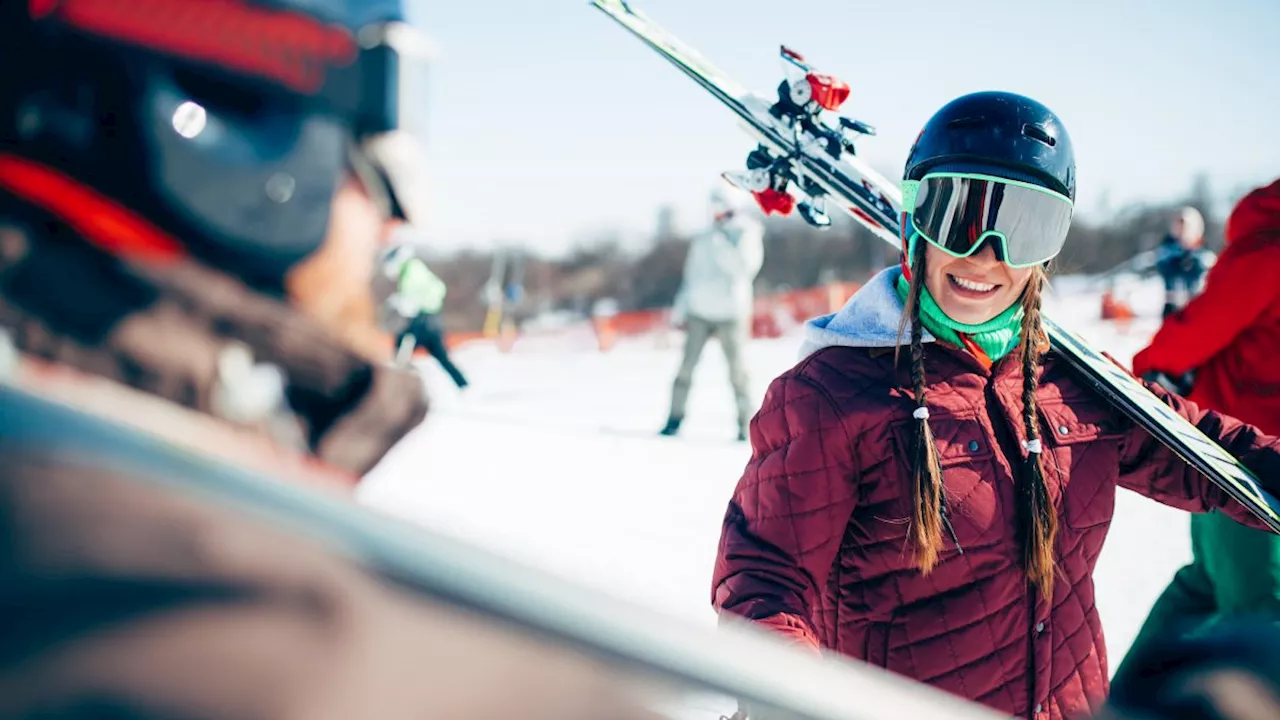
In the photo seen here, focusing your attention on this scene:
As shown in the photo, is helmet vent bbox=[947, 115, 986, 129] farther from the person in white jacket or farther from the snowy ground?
the person in white jacket

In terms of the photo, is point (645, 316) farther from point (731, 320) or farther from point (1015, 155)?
point (1015, 155)

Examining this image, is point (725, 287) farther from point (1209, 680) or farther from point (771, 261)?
point (771, 261)

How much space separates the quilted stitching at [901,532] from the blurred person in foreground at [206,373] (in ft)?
1.94

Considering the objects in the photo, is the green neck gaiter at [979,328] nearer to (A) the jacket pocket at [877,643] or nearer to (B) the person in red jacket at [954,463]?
(B) the person in red jacket at [954,463]

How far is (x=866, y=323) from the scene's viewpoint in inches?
61.1

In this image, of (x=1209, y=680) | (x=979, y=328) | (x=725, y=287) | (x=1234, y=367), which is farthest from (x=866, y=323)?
(x=725, y=287)

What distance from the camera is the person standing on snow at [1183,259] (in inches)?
295

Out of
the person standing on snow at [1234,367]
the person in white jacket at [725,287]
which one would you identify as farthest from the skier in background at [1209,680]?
the person in white jacket at [725,287]

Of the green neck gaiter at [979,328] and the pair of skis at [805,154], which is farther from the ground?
the pair of skis at [805,154]

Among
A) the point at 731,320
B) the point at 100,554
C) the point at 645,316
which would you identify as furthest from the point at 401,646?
the point at 645,316

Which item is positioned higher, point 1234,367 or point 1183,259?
point 1183,259

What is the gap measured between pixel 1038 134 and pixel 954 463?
22.2 inches

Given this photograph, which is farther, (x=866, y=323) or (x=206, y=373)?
(x=866, y=323)

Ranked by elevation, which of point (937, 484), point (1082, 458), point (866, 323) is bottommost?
point (937, 484)
